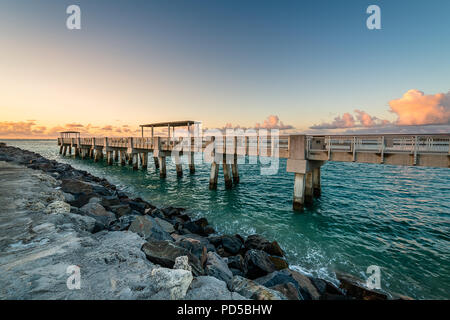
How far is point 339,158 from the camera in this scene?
1095 cm

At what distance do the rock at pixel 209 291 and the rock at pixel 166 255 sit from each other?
31cm

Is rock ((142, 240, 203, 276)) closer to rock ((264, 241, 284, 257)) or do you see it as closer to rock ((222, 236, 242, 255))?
rock ((222, 236, 242, 255))

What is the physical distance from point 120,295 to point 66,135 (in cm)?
7303

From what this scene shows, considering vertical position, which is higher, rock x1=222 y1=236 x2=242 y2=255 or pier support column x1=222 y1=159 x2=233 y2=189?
pier support column x1=222 y1=159 x2=233 y2=189

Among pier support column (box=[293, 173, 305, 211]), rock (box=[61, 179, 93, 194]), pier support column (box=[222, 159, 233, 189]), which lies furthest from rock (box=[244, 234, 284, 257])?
pier support column (box=[222, 159, 233, 189])

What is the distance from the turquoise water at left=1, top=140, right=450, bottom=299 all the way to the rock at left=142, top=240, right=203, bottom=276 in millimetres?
4850

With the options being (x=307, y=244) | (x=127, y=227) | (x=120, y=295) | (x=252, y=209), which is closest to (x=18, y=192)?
(x=127, y=227)

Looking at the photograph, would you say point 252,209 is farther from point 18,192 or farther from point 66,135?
point 66,135

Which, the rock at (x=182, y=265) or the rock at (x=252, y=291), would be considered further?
the rock at (x=182, y=265)

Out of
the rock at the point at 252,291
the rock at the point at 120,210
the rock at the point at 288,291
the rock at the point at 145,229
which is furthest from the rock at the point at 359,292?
the rock at the point at 120,210

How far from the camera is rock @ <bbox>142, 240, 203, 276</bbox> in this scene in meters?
3.80

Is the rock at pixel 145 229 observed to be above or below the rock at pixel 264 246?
above

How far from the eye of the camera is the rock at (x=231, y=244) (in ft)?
22.8

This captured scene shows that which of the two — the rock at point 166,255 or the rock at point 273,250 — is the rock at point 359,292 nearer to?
the rock at point 273,250
